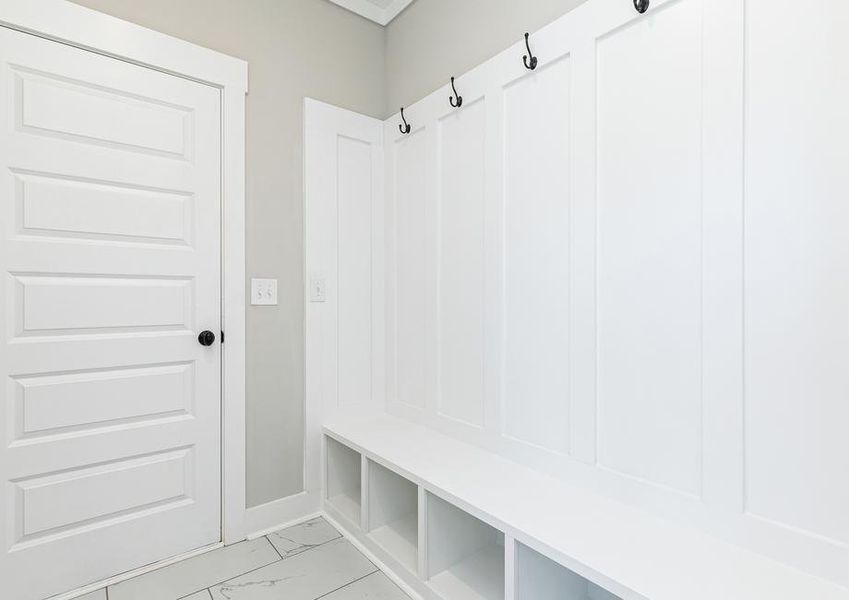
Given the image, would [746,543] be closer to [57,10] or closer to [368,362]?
[368,362]

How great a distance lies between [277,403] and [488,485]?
3.54 feet

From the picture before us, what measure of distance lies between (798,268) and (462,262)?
1126 millimetres

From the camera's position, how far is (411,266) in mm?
2186

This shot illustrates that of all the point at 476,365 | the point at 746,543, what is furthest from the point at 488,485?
the point at 746,543

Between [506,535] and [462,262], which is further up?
[462,262]

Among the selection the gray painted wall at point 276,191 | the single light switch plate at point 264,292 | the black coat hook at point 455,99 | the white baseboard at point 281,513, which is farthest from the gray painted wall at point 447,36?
the white baseboard at point 281,513

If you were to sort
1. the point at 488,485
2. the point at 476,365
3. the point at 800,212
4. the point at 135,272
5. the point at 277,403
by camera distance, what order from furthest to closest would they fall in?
the point at 277,403 < the point at 476,365 < the point at 135,272 < the point at 488,485 < the point at 800,212

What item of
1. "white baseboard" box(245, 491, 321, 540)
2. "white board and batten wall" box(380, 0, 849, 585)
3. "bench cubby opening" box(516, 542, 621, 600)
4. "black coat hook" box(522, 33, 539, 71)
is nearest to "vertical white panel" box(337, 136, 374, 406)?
"white baseboard" box(245, 491, 321, 540)

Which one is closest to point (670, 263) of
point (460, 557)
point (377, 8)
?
point (460, 557)

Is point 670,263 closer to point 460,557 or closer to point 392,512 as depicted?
point 460,557

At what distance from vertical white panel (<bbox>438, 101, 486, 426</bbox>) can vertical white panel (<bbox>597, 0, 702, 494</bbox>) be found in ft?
1.76

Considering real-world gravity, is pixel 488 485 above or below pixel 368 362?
below

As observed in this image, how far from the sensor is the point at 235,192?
1912mm

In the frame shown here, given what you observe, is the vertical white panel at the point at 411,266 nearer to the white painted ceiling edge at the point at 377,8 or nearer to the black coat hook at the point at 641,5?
the white painted ceiling edge at the point at 377,8
